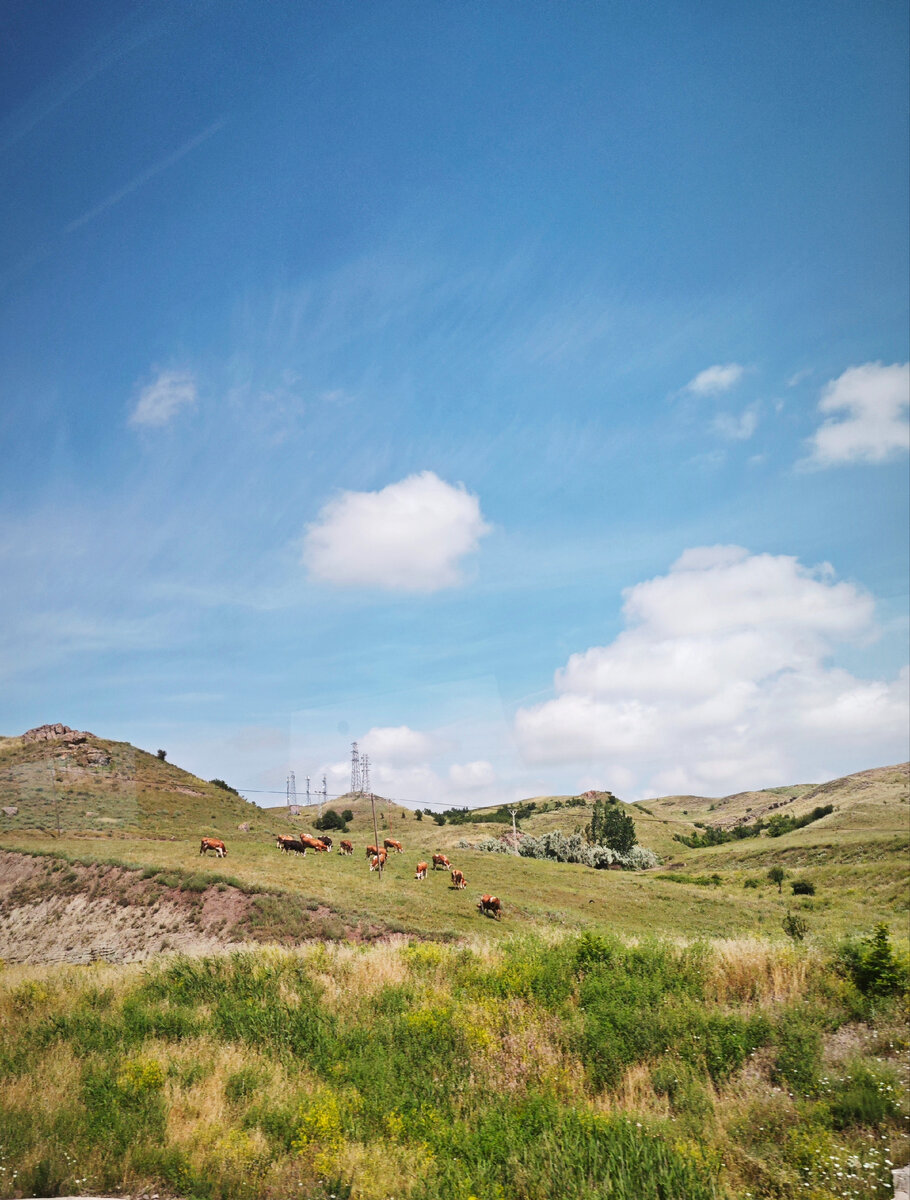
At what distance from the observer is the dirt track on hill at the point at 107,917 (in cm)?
2806

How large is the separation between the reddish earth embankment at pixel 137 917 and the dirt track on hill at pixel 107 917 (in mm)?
54

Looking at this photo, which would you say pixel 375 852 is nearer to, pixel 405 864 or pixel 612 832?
pixel 405 864

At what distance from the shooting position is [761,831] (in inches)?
4218

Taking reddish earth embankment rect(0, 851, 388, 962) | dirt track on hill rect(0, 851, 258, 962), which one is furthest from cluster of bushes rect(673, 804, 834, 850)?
dirt track on hill rect(0, 851, 258, 962)

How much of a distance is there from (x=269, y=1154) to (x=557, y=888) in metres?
41.5

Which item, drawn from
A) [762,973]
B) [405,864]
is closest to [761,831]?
[405,864]

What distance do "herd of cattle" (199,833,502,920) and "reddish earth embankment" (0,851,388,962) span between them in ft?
29.2

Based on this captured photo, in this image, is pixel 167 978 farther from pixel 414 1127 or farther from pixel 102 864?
pixel 102 864

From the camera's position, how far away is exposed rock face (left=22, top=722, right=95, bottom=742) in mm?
97125

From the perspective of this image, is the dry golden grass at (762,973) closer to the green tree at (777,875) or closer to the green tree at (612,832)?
the green tree at (777,875)

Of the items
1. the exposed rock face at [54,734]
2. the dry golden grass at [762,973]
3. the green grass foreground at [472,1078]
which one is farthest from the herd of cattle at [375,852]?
the exposed rock face at [54,734]

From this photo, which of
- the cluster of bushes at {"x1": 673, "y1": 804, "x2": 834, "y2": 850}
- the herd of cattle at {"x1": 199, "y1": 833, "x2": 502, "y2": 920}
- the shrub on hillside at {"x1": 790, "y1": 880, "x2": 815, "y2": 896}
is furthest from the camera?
the cluster of bushes at {"x1": 673, "y1": 804, "x2": 834, "y2": 850}

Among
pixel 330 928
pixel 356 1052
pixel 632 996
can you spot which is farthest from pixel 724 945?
pixel 330 928

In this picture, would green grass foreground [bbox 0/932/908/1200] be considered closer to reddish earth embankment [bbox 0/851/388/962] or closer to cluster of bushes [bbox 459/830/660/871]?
reddish earth embankment [bbox 0/851/388/962]
